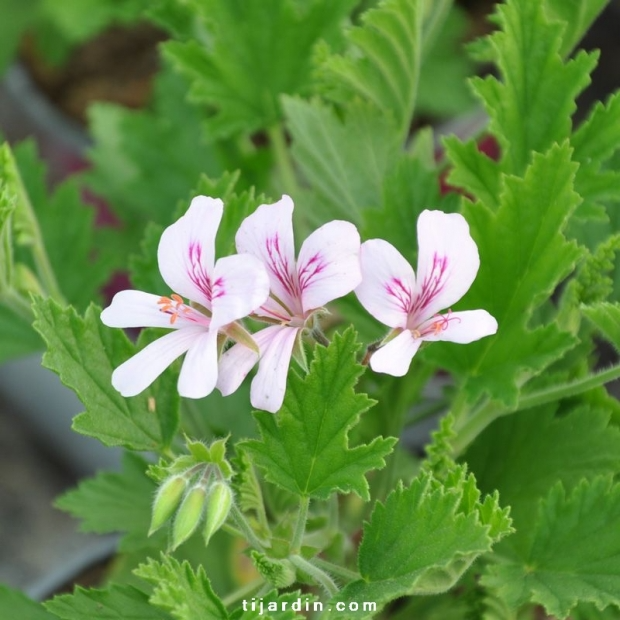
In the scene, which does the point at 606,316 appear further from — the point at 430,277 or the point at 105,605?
the point at 105,605

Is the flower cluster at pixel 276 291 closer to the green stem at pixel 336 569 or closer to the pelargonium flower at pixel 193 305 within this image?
the pelargonium flower at pixel 193 305

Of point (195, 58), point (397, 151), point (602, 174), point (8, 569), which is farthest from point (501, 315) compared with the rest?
point (8, 569)

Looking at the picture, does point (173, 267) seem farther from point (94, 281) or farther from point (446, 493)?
point (94, 281)

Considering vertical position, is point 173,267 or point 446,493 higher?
point 173,267

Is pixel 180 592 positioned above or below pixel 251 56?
below

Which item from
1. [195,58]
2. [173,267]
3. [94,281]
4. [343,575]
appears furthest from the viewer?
A: [94,281]

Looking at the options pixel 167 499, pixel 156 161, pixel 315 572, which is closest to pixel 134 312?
pixel 167 499

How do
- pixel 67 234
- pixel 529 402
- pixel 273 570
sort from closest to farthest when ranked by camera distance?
pixel 273 570 → pixel 529 402 → pixel 67 234
